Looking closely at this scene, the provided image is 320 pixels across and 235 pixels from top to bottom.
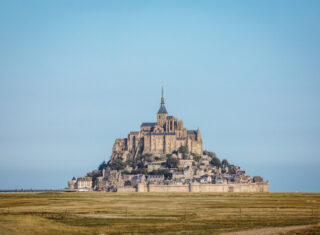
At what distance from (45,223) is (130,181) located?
416 ft

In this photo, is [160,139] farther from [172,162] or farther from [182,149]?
[172,162]

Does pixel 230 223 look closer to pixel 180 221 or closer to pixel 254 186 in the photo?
pixel 180 221

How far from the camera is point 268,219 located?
45.8 m

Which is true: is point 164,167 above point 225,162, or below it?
below

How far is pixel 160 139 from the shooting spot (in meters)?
180

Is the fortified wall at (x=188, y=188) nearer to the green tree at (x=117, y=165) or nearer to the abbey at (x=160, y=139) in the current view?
the green tree at (x=117, y=165)

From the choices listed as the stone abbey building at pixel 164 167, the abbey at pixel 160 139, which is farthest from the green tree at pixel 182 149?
the abbey at pixel 160 139

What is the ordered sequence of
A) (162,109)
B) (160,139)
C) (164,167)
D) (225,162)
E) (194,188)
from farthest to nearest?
(162,109), (225,162), (160,139), (164,167), (194,188)

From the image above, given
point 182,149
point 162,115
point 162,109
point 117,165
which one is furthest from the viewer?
point 162,109

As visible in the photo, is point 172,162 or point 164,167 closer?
point 172,162

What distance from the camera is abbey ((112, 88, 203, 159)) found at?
180 meters

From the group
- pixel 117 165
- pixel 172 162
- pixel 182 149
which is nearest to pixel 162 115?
pixel 182 149

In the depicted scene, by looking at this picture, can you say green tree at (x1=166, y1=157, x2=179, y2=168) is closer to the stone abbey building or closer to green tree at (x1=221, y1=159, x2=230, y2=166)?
the stone abbey building

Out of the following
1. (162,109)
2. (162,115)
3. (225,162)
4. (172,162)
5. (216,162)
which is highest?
(162,109)
